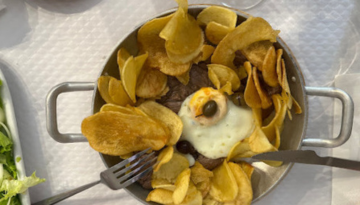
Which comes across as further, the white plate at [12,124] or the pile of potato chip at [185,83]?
the white plate at [12,124]

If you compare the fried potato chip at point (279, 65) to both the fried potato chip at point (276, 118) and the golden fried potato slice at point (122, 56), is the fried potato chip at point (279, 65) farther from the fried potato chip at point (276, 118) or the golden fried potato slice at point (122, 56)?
the golden fried potato slice at point (122, 56)

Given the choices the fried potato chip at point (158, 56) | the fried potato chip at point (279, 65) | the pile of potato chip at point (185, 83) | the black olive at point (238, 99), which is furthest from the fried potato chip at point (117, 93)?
the fried potato chip at point (279, 65)

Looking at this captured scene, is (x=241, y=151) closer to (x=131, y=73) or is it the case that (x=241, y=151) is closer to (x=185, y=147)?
(x=185, y=147)

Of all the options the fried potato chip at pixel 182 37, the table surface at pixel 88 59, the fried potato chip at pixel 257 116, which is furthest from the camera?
the table surface at pixel 88 59

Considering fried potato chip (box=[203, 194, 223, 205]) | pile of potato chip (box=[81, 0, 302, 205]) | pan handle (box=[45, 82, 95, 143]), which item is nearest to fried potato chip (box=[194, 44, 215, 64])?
pile of potato chip (box=[81, 0, 302, 205])

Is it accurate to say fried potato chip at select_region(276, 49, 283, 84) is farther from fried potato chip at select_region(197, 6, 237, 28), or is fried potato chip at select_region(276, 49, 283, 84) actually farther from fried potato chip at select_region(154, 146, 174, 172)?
fried potato chip at select_region(154, 146, 174, 172)

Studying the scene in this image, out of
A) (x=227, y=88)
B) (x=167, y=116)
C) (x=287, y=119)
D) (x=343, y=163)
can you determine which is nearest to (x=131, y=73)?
(x=167, y=116)

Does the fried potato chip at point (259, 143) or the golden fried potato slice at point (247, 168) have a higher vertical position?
the fried potato chip at point (259, 143)
